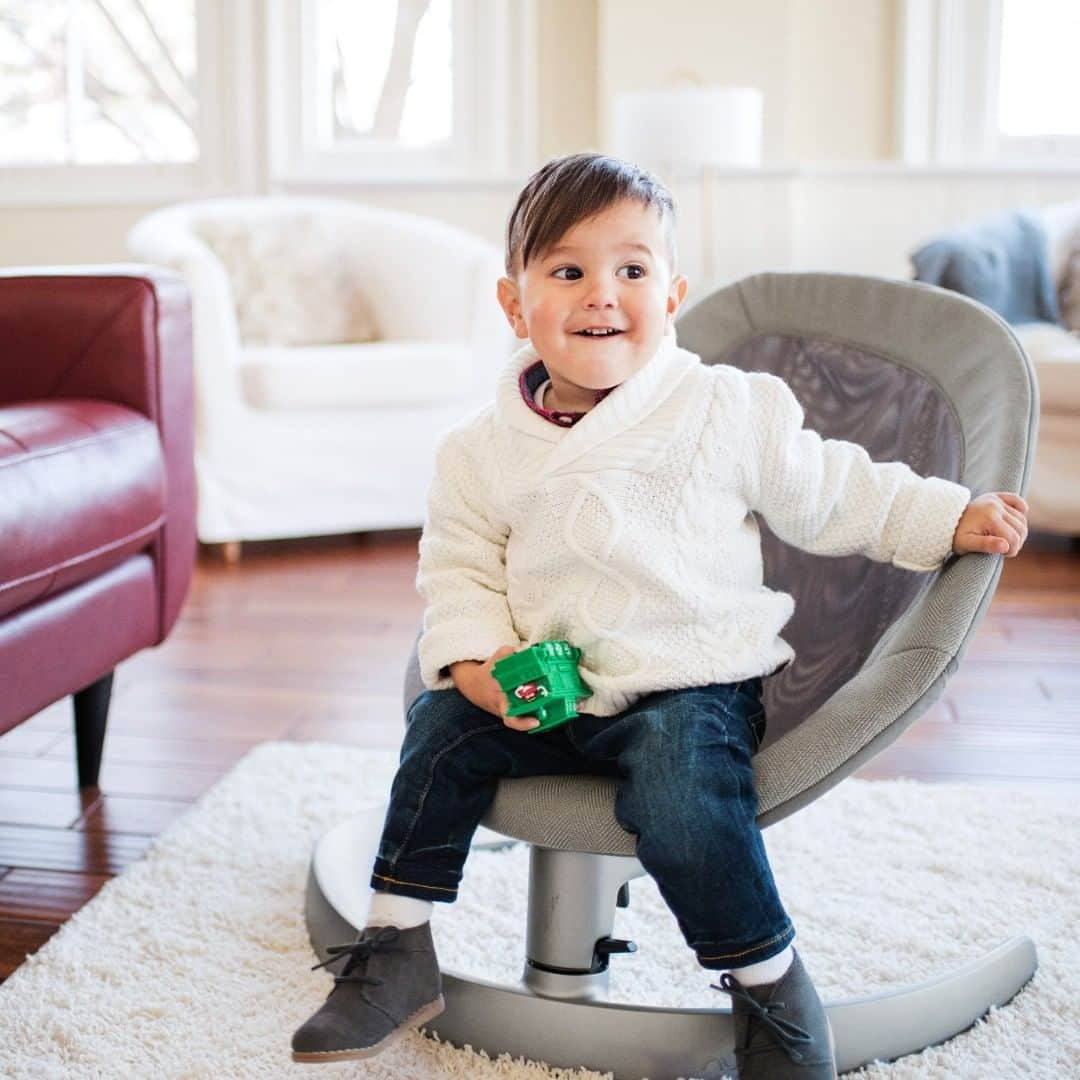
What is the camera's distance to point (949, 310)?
1.48 meters

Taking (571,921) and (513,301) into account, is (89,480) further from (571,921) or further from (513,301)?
(571,921)

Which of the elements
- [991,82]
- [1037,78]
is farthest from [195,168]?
[1037,78]

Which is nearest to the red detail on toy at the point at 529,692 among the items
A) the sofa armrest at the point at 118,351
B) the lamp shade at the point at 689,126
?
the sofa armrest at the point at 118,351

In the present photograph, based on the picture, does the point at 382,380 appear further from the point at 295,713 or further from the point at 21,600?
the point at 21,600

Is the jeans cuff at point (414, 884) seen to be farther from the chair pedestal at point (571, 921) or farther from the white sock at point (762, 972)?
the white sock at point (762, 972)

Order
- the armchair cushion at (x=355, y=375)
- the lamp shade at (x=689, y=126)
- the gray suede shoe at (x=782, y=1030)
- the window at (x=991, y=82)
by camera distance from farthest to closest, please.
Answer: the window at (x=991, y=82) < the lamp shade at (x=689, y=126) < the armchair cushion at (x=355, y=375) < the gray suede shoe at (x=782, y=1030)

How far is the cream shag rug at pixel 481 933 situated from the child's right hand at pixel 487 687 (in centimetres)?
31

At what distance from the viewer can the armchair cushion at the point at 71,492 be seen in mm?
1534

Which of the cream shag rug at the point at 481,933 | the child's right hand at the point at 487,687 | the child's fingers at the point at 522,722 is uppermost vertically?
the child's right hand at the point at 487,687

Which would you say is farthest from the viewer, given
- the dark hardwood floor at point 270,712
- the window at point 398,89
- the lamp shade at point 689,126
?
the window at point 398,89

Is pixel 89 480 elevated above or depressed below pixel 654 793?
above

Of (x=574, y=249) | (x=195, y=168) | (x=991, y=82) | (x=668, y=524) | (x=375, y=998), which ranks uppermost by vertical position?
(x=991, y=82)

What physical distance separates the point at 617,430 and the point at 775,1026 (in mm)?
511

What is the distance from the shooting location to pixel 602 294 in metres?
1.24
